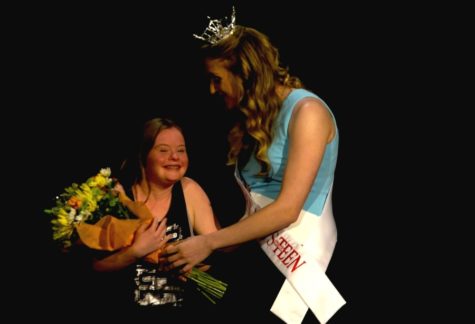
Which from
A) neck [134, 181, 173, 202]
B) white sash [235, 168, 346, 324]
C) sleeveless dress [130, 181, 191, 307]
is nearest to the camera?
white sash [235, 168, 346, 324]

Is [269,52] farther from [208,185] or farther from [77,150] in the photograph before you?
[77,150]

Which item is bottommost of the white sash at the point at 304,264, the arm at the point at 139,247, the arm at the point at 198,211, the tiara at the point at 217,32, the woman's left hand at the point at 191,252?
the white sash at the point at 304,264

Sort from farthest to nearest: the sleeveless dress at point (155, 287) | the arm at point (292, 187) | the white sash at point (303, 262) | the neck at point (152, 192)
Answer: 1. the neck at point (152, 192)
2. the sleeveless dress at point (155, 287)
3. the white sash at point (303, 262)
4. the arm at point (292, 187)

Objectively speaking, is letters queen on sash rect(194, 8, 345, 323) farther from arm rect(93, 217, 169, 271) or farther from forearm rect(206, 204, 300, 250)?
arm rect(93, 217, 169, 271)

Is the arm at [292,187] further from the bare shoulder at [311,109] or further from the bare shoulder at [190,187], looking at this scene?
the bare shoulder at [190,187]

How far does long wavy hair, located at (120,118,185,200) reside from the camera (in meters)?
2.31

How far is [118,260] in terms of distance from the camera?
2.16m

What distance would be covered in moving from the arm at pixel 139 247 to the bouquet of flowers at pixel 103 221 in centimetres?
2

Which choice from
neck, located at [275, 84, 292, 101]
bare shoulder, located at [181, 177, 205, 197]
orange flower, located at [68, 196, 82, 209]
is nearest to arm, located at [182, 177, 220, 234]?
bare shoulder, located at [181, 177, 205, 197]

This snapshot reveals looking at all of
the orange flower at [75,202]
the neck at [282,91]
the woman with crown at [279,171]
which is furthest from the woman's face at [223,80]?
the orange flower at [75,202]

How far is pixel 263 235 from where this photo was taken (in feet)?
6.84

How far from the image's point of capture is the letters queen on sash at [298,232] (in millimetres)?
2137

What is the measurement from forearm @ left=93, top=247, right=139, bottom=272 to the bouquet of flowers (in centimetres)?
3

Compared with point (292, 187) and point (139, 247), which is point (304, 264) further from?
point (139, 247)
